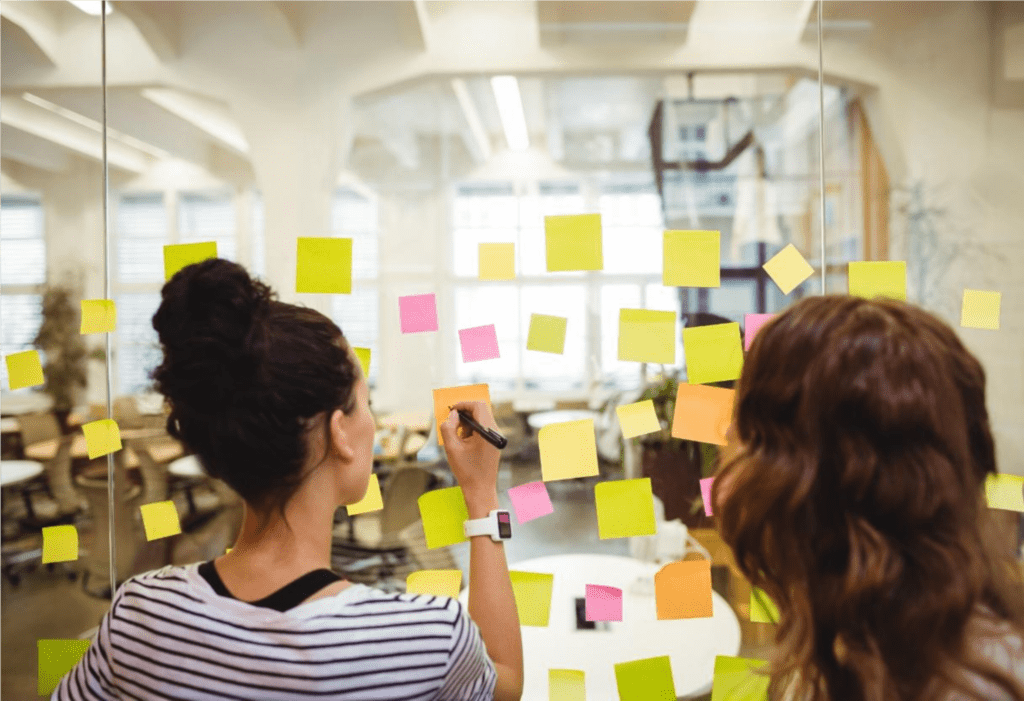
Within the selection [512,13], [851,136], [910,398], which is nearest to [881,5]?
[851,136]

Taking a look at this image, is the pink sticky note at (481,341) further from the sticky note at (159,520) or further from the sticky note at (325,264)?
the sticky note at (159,520)

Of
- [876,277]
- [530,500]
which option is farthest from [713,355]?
[530,500]

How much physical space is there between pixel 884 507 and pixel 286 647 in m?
0.61

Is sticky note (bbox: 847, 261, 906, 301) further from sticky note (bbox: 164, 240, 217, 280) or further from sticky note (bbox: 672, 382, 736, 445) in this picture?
sticky note (bbox: 164, 240, 217, 280)

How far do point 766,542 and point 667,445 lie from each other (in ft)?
3.51

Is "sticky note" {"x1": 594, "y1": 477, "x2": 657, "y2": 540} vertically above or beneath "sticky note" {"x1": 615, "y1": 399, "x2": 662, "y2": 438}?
beneath

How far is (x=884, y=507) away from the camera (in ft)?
A: 2.19

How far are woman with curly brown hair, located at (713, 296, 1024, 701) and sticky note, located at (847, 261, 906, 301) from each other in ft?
2.11

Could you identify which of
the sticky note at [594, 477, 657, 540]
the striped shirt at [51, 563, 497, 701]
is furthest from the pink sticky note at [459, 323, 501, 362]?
the striped shirt at [51, 563, 497, 701]

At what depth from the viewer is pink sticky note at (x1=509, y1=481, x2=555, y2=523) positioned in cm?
133

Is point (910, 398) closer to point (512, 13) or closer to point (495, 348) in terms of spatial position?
point (495, 348)

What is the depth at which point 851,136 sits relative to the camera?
1.77 m

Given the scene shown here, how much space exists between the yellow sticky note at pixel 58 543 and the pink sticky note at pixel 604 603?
1.02m

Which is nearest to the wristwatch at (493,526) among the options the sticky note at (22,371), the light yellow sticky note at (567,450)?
the light yellow sticky note at (567,450)
